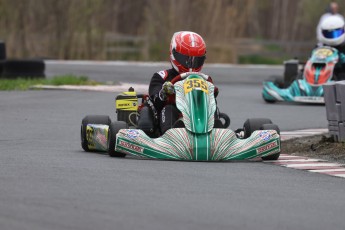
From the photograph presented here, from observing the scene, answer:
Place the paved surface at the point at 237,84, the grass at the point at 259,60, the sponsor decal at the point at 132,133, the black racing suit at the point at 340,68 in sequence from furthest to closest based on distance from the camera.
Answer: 1. the grass at the point at 259,60
2. the black racing suit at the point at 340,68
3. the paved surface at the point at 237,84
4. the sponsor decal at the point at 132,133

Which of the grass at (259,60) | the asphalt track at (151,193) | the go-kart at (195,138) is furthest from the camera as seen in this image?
the grass at (259,60)

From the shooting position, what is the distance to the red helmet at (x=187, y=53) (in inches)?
447

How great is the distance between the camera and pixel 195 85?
10742 mm

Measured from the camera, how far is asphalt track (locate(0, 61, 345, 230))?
22.1 ft

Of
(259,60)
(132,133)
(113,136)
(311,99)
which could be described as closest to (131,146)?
(132,133)

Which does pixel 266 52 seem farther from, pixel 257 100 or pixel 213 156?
pixel 213 156

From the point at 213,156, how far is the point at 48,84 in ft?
39.0

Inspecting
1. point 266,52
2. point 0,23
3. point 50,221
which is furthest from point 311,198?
point 266,52

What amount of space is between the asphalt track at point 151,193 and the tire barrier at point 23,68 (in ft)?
35.6

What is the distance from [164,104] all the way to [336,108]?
7.21 ft

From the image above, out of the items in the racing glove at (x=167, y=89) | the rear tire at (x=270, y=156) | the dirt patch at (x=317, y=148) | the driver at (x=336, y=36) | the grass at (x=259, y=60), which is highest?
the driver at (x=336, y=36)

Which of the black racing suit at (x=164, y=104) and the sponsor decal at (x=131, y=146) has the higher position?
the black racing suit at (x=164, y=104)

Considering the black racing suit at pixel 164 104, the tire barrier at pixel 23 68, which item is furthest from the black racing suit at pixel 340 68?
the black racing suit at pixel 164 104

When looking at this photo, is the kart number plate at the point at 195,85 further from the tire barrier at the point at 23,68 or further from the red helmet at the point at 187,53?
the tire barrier at the point at 23,68
